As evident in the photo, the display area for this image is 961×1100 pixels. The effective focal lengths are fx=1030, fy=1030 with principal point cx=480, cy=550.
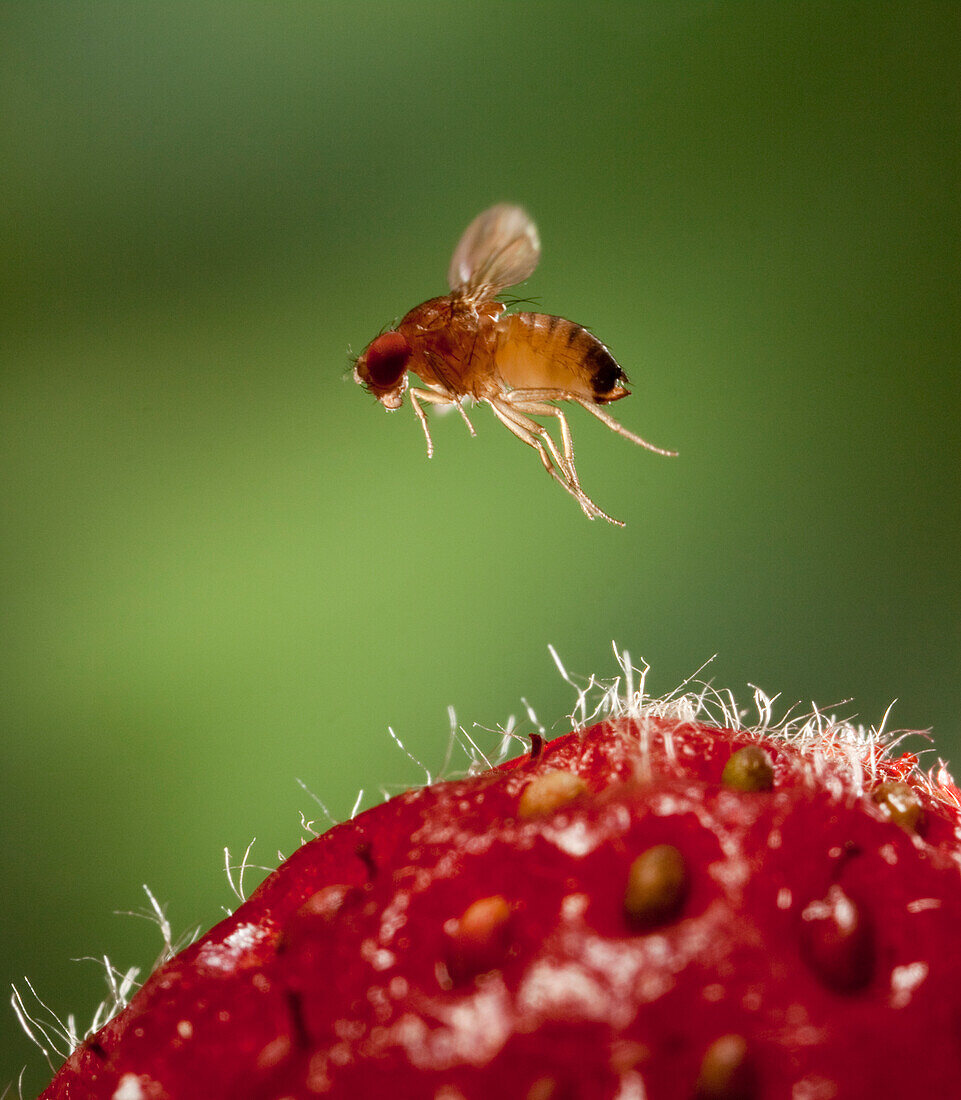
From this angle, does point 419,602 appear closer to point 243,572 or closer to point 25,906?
point 243,572

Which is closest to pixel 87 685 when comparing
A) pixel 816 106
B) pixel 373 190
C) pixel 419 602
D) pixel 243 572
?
pixel 243 572

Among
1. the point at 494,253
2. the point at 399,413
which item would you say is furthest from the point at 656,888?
the point at 399,413

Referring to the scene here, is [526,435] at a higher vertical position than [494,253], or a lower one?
lower

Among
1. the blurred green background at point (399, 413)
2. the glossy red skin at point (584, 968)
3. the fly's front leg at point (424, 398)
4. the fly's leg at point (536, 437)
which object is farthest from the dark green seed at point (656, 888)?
the blurred green background at point (399, 413)

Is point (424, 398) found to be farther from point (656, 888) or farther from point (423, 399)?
point (656, 888)

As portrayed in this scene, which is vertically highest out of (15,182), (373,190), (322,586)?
(15,182)

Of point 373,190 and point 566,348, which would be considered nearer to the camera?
point 566,348

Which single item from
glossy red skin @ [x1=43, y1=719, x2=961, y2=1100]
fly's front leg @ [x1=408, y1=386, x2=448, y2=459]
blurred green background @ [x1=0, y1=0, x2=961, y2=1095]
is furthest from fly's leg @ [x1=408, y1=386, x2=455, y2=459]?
blurred green background @ [x1=0, y1=0, x2=961, y2=1095]

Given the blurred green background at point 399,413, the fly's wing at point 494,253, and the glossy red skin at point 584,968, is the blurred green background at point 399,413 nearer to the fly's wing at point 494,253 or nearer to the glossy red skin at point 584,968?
the fly's wing at point 494,253
